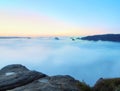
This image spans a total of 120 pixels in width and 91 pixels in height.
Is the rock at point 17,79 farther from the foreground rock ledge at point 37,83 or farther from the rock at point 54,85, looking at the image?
the rock at point 54,85

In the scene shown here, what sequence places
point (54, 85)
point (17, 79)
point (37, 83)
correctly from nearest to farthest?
1. point (54, 85)
2. point (37, 83)
3. point (17, 79)

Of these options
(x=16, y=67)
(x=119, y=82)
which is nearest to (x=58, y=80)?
(x=119, y=82)

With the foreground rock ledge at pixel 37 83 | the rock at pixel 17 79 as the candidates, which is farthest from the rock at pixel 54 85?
the rock at pixel 17 79

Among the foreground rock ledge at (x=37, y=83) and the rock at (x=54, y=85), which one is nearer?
the rock at (x=54, y=85)

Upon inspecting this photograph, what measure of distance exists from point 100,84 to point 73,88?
0.86 metres

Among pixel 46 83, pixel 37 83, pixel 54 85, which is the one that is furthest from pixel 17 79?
pixel 54 85

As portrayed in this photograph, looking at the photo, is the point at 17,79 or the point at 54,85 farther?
the point at 17,79

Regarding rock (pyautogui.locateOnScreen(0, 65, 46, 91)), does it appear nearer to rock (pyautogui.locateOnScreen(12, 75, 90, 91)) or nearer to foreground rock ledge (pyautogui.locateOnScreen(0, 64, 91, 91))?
foreground rock ledge (pyautogui.locateOnScreen(0, 64, 91, 91))

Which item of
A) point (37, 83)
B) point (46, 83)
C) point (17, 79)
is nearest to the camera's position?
point (46, 83)

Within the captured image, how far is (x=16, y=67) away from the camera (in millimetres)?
11570

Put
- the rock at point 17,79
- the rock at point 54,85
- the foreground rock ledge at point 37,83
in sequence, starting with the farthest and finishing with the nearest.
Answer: the rock at point 17,79 < the foreground rock ledge at point 37,83 < the rock at point 54,85

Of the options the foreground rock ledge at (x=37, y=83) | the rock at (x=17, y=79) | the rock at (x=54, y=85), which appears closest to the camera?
the rock at (x=54, y=85)

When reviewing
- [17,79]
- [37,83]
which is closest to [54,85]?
[37,83]

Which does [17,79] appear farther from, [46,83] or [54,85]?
[54,85]
